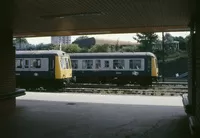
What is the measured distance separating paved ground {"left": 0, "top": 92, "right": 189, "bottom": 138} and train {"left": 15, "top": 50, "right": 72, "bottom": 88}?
10615 millimetres

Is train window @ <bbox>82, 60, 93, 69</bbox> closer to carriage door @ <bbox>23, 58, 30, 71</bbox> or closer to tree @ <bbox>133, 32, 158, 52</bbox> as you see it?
carriage door @ <bbox>23, 58, 30, 71</bbox>

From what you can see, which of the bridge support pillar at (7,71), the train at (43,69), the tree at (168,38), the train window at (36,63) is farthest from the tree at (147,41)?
the bridge support pillar at (7,71)

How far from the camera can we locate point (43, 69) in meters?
25.9

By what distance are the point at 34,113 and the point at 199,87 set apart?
6.72 m

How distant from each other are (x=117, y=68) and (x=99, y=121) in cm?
1740

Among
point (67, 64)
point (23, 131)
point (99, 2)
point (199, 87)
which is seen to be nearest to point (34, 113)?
point (23, 131)

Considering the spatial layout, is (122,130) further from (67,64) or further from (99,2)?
(67,64)

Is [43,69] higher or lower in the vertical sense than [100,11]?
lower

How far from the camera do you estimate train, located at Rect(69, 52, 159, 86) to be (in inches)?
1084

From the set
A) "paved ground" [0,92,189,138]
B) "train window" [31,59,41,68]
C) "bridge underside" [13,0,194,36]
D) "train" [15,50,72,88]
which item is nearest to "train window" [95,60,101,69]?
"train" [15,50,72,88]

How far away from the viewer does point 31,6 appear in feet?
29.2

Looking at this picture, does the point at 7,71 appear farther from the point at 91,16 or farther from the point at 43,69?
the point at 43,69

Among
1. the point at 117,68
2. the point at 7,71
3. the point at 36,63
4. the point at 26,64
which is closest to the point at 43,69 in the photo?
the point at 36,63

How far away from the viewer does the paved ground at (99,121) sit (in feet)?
29.1
